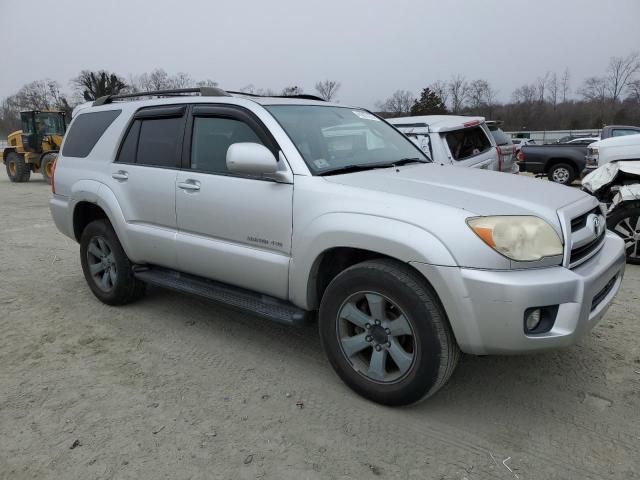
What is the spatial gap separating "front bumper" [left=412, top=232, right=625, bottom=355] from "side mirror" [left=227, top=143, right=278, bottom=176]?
111 centimetres

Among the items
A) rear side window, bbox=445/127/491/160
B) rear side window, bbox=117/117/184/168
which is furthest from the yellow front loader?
rear side window, bbox=117/117/184/168

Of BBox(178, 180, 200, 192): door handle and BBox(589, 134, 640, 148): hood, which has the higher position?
BBox(589, 134, 640, 148): hood

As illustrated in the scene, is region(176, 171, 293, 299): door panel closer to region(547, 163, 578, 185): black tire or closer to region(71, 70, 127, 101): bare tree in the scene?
region(547, 163, 578, 185): black tire

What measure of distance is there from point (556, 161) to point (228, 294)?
1373 cm

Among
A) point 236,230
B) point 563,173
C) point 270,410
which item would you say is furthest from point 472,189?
point 563,173

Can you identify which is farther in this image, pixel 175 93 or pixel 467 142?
pixel 467 142

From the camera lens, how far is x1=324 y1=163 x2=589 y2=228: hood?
8.75 ft

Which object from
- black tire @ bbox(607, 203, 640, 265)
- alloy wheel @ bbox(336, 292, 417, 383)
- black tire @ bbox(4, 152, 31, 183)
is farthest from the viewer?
black tire @ bbox(4, 152, 31, 183)

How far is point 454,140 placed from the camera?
24.4 ft

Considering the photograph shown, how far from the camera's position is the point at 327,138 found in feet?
11.7

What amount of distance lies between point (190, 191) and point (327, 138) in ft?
3.48

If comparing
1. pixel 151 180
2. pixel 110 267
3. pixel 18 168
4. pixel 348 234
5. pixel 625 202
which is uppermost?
pixel 151 180

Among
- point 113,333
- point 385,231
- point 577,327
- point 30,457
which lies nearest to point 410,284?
point 385,231

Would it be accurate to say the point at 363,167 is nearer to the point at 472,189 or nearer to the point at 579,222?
the point at 472,189
